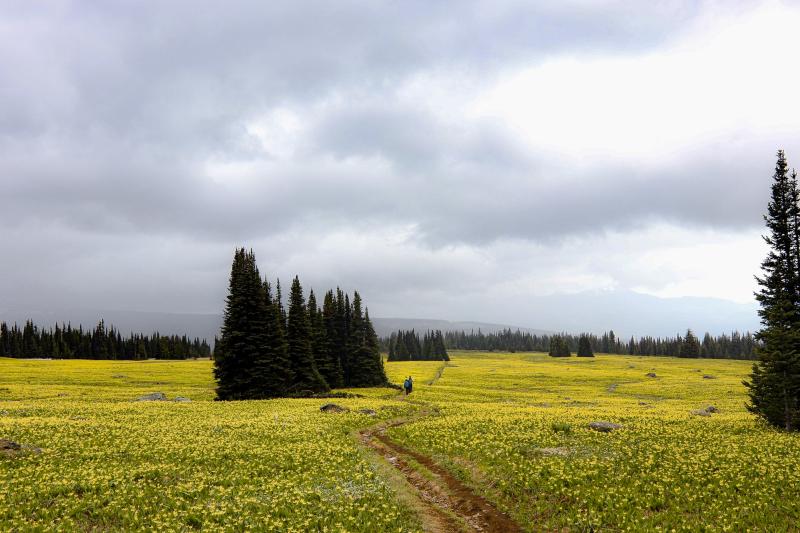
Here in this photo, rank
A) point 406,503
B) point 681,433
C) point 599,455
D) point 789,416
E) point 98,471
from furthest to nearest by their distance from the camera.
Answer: point 789,416 → point 681,433 → point 599,455 → point 98,471 → point 406,503

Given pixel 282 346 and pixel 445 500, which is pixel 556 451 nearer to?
pixel 445 500

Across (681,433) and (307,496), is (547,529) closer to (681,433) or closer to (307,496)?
(307,496)

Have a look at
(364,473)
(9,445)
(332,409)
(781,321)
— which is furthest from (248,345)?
(781,321)

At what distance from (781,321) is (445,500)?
104ft

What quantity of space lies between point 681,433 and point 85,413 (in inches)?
1779

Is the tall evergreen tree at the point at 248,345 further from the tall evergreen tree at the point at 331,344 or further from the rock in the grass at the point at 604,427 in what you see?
the rock in the grass at the point at 604,427

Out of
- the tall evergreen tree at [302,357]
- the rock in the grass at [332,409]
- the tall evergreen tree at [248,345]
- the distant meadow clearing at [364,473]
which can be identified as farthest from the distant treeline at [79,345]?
the distant meadow clearing at [364,473]

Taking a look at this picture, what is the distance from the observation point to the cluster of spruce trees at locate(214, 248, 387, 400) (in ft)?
198

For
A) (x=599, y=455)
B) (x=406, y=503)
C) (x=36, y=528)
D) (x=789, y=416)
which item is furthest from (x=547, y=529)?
(x=789, y=416)

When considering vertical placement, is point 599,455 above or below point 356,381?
above

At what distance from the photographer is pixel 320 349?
7838 cm

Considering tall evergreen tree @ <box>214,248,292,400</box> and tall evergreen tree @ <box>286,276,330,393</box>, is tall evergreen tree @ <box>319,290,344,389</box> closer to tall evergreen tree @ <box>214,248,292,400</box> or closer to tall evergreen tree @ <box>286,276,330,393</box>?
tall evergreen tree @ <box>286,276,330,393</box>

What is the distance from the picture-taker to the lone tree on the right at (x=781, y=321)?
3256 centimetres

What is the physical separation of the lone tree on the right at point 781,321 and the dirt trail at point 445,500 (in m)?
27.1
